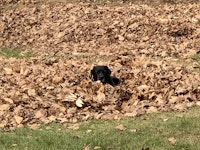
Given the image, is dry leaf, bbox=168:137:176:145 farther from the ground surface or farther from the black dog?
the black dog

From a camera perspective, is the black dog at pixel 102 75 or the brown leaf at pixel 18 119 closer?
the brown leaf at pixel 18 119

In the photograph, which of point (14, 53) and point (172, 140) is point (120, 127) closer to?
point (172, 140)

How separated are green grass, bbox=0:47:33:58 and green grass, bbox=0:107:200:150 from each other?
8969mm

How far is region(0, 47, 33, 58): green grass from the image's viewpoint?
2041 cm

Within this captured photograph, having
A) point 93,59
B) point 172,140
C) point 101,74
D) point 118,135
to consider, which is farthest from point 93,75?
point 172,140

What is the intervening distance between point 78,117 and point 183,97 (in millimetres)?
3091

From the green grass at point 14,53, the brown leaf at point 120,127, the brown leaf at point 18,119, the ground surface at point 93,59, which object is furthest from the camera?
the green grass at point 14,53

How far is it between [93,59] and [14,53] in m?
4.41

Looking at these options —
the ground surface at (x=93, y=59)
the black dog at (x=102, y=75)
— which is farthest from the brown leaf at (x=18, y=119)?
the black dog at (x=102, y=75)

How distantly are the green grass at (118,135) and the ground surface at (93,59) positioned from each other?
0.55 metres

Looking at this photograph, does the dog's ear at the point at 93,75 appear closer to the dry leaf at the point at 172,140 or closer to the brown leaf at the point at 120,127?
the brown leaf at the point at 120,127

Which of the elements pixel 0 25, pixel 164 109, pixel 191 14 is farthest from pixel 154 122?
pixel 0 25

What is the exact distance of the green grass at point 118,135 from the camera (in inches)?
413

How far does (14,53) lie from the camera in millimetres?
20859
